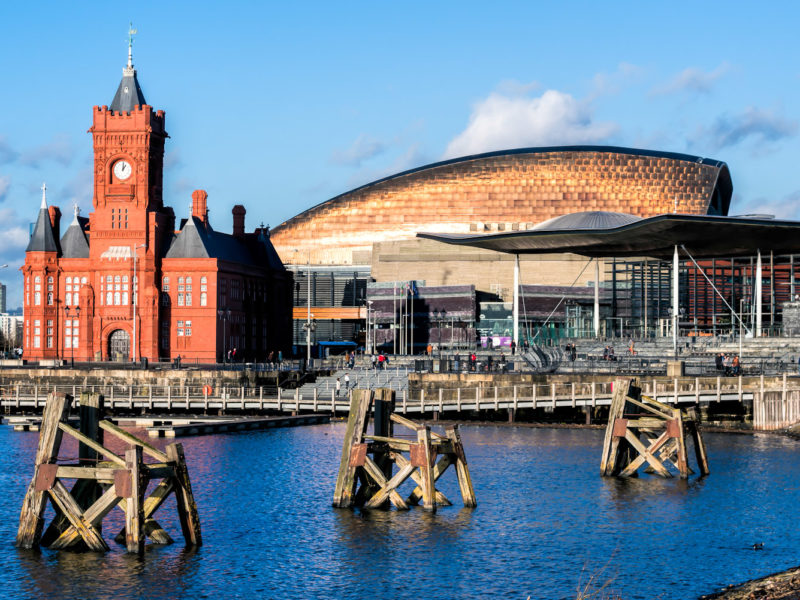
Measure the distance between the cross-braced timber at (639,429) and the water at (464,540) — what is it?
0.80m

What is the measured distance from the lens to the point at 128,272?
11138cm

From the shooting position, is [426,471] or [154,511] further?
[426,471]

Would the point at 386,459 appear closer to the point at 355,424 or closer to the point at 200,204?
the point at 355,424

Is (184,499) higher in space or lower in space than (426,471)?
lower

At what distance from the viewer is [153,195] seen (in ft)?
371

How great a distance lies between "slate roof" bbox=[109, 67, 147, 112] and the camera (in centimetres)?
11400

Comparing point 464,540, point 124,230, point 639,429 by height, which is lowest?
point 464,540

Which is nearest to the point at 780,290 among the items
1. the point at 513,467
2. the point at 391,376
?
the point at 391,376

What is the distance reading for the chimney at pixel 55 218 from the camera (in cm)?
11594

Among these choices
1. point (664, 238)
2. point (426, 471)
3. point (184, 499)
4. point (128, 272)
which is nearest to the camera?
point (184, 499)

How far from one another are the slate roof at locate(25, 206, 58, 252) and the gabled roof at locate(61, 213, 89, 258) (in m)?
1.04

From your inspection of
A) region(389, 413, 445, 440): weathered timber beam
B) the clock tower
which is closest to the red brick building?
the clock tower

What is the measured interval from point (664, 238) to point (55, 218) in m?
56.8

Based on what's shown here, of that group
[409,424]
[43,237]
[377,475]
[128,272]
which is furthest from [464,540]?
[43,237]
